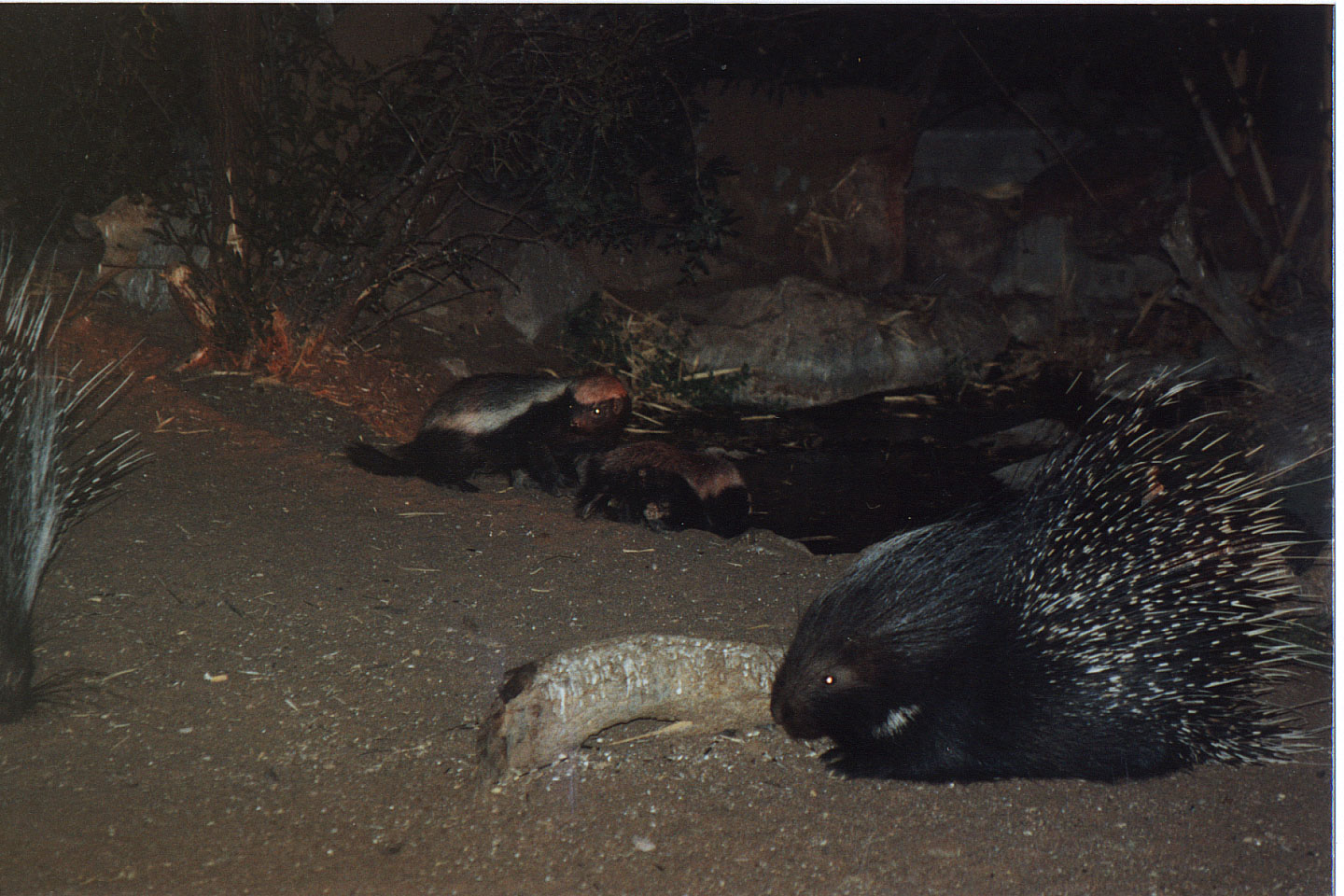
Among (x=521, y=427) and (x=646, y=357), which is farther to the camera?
(x=646, y=357)

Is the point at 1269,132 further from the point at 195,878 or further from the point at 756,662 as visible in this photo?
the point at 195,878

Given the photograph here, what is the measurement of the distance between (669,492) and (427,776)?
1758 mm

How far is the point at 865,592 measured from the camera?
7.27 feet

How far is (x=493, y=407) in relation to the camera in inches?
155

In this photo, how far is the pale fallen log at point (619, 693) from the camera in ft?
5.98

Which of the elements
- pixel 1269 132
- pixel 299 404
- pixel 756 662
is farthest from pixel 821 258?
pixel 756 662

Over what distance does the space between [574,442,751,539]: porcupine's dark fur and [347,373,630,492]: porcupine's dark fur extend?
36 centimetres

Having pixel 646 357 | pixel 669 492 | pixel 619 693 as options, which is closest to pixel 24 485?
pixel 619 693

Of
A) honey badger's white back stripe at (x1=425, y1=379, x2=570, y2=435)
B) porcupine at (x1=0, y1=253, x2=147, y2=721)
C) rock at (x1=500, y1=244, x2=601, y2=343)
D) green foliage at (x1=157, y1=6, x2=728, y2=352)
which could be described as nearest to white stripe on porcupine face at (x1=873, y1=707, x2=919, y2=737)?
porcupine at (x1=0, y1=253, x2=147, y2=721)

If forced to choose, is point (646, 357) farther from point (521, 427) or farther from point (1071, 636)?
point (1071, 636)

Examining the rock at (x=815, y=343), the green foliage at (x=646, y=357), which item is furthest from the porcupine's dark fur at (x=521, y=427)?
the rock at (x=815, y=343)

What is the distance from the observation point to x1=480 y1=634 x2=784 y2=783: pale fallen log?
1.82 m

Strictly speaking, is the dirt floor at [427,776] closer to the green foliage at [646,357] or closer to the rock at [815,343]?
the green foliage at [646,357]

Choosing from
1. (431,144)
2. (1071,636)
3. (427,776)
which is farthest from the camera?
(431,144)
